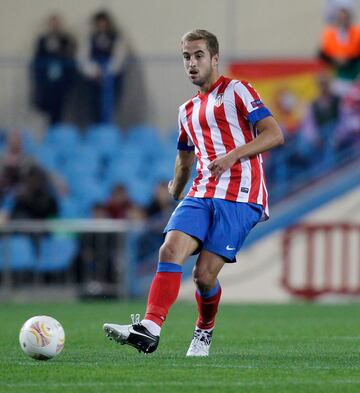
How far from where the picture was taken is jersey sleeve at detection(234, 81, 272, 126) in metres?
7.92

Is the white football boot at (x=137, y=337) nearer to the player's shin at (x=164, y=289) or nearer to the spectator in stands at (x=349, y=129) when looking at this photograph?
the player's shin at (x=164, y=289)

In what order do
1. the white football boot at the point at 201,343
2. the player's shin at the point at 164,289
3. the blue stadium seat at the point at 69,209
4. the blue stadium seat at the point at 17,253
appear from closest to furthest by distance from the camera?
1. the player's shin at the point at 164,289
2. the white football boot at the point at 201,343
3. the blue stadium seat at the point at 17,253
4. the blue stadium seat at the point at 69,209

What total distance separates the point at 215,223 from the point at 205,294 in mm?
505

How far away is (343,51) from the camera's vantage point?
61.9 feet

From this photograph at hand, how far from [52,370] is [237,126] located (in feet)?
6.74

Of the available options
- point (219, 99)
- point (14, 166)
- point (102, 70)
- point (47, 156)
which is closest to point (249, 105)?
point (219, 99)

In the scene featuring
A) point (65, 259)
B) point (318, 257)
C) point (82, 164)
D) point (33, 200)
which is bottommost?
point (318, 257)

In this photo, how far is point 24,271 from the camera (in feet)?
56.2

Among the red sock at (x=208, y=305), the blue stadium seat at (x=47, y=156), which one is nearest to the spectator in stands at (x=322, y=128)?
the blue stadium seat at (x=47, y=156)

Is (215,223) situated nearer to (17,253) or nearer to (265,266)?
(17,253)

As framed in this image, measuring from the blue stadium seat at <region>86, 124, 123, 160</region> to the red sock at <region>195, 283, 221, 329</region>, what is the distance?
11328 mm

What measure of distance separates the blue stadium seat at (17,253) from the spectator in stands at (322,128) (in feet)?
14.5

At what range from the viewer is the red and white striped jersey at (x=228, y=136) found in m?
8.00

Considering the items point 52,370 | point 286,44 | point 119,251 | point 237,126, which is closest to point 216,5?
point 286,44
